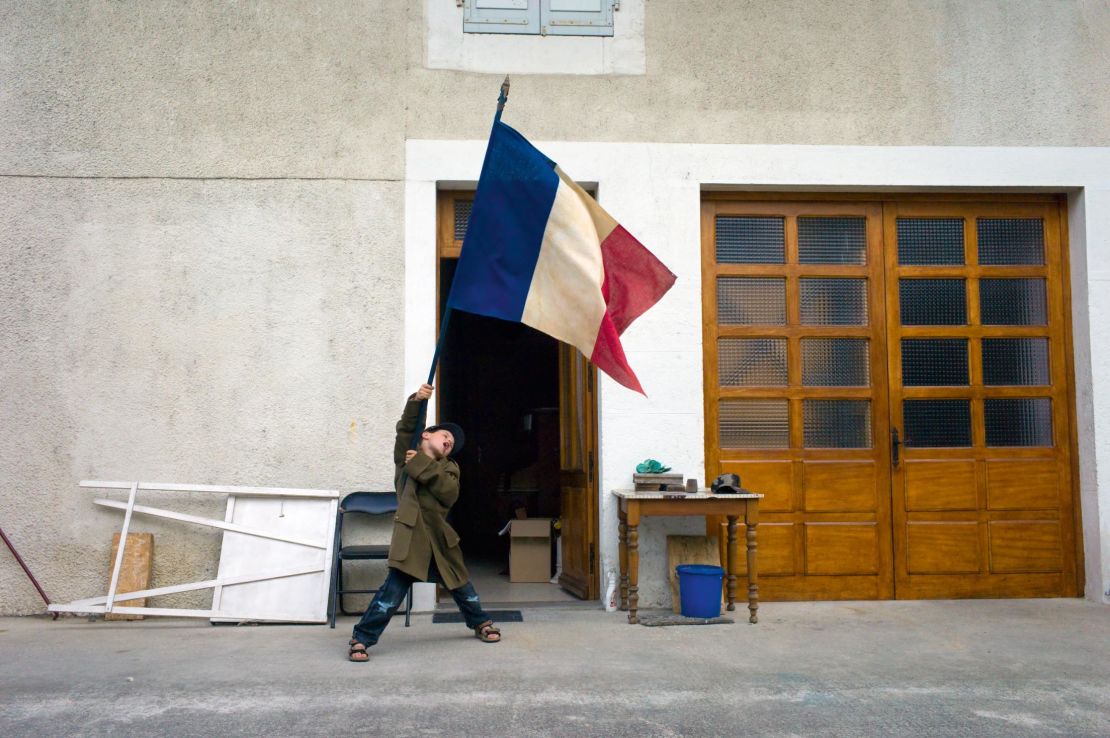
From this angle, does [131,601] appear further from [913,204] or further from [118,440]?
[913,204]

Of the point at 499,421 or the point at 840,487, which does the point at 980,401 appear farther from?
the point at 499,421

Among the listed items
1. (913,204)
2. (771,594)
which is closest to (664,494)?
(771,594)

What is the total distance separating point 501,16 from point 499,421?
6561mm

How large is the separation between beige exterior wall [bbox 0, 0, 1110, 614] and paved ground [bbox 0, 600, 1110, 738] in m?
1.07

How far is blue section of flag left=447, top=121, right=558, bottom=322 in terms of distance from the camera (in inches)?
183

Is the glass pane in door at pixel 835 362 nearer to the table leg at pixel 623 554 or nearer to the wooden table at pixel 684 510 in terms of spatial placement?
the wooden table at pixel 684 510

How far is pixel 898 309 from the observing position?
22.2 ft

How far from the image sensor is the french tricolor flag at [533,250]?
460 centimetres

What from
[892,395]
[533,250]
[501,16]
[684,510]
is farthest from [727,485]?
[501,16]

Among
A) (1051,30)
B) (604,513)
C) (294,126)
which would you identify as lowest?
(604,513)

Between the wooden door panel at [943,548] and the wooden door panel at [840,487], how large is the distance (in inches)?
14.7

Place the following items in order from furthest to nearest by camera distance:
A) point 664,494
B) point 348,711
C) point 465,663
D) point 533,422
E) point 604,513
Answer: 1. point 533,422
2. point 604,513
3. point 664,494
4. point 465,663
5. point 348,711

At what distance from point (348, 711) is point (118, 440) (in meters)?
3.12

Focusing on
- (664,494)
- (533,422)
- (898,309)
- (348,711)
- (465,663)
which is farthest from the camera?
(533,422)
